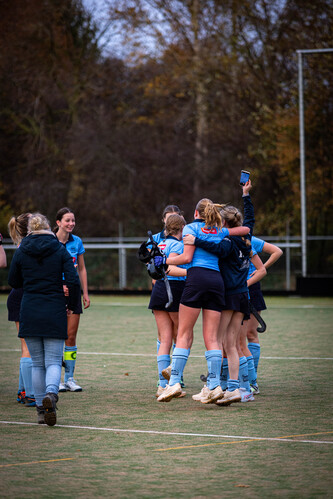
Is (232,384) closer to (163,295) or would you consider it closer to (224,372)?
(224,372)

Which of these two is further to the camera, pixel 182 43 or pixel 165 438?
pixel 182 43

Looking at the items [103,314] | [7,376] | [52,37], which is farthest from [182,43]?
[7,376]

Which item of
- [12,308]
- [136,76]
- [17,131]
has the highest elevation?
[136,76]

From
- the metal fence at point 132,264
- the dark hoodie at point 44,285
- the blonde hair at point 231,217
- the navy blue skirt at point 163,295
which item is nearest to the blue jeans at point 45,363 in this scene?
the dark hoodie at point 44,285

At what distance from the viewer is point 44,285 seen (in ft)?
24.6

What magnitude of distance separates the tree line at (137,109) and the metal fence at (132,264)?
9.93 feet

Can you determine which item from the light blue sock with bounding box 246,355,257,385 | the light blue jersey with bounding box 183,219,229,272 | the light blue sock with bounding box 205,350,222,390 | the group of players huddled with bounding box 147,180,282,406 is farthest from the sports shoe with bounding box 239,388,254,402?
the light blue jersey with bounding box 183,219,229,272

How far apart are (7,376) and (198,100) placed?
2436 cm

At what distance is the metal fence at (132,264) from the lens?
2708 centimetres

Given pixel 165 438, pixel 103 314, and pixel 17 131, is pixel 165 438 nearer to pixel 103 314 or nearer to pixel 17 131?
pixel 103 314

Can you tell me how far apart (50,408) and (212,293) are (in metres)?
1.92

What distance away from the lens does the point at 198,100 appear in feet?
110

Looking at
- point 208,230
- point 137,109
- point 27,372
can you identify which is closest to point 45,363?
point 27,372

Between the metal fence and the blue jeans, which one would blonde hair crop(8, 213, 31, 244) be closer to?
the blue jeans
